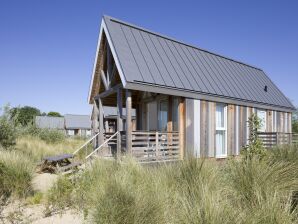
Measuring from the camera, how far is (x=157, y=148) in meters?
9.69

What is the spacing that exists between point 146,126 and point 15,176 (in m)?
7.73

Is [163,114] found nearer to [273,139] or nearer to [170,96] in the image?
[170,96]

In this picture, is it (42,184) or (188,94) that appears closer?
A: (42,184)

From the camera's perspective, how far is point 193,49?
13633 millimetres

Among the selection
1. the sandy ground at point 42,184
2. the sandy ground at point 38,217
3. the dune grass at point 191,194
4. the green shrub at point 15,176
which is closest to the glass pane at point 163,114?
the sandy ground at point 42,184

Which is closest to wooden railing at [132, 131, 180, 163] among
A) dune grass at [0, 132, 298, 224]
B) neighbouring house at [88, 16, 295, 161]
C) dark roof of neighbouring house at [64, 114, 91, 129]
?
neighbouring house at [88, 16, 295, 161]

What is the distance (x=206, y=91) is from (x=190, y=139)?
2234 millimetres

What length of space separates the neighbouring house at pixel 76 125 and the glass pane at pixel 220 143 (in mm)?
50351

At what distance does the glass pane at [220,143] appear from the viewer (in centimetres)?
1196

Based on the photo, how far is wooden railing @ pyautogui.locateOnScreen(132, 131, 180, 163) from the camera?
31.2 feet

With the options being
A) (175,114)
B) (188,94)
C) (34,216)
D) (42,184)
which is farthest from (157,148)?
(34,216)

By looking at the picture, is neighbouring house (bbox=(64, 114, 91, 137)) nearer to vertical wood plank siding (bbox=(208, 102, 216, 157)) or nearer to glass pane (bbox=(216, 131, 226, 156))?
glass pane (bbox=(216, 131, 226, 156))

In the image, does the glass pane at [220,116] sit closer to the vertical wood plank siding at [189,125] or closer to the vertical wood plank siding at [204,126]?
the vertical wood plank siding at [204,126]

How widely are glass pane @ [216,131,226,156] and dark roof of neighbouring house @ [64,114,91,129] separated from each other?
168 feet
